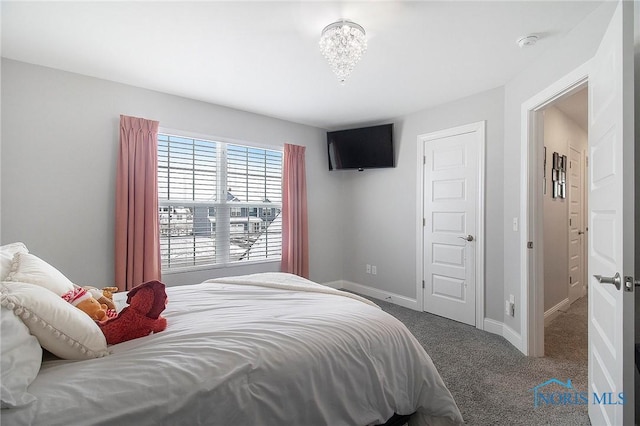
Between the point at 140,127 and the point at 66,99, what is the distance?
1.87 ft

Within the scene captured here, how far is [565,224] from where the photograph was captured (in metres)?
3.67

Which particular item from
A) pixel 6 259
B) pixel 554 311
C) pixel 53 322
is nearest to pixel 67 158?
pixel 6 259

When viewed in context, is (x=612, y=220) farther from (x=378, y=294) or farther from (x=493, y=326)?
(x=378, y=294)

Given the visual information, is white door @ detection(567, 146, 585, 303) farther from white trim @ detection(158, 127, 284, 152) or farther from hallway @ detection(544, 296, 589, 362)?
white trim @ detection(158, 127, 284, 152)

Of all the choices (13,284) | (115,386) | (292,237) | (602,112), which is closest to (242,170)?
(292,237)

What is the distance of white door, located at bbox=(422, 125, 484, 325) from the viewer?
10.6ft

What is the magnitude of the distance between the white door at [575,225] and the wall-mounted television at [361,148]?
221cm

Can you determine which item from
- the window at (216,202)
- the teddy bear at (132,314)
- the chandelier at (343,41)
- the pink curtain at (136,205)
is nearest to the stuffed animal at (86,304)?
the teddy bear at (132,314)

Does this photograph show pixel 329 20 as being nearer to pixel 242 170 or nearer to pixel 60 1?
pixel 60 1

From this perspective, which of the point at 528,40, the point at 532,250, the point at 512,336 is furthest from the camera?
the point at 512,336

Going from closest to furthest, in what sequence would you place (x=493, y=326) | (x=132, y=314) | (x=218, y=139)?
(x=132, y=314), (x=493, y=326), (x=218, y=139)

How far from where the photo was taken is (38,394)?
891 mm

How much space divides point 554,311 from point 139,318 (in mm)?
4086

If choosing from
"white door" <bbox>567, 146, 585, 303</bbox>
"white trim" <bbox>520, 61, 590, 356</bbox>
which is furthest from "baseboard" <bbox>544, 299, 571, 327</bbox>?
"white trim" <bbox>520, 61, 590, 356</bbox>
